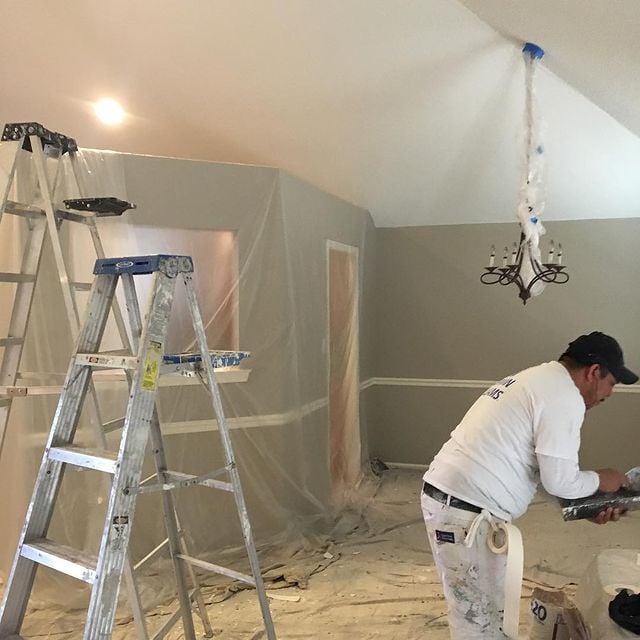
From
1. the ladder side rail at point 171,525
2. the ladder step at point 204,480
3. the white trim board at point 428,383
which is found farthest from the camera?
the white trim board at point 428,383

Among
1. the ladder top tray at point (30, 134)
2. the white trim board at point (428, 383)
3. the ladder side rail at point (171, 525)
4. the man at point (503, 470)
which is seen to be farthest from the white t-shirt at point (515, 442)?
the white trim board at point (428, 383)

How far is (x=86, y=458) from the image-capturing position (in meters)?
1.47

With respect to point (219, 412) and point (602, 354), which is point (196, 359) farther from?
point (602, 354)

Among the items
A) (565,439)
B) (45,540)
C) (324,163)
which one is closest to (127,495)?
(45,540)

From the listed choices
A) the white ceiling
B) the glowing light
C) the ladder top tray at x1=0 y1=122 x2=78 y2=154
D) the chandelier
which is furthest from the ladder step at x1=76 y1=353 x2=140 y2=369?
the glowing light

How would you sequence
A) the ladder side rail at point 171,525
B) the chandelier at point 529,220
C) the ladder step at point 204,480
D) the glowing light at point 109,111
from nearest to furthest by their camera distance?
1. the ladder step at point 204,480
2. the ladder side rail at point 171,525
3. the chandelier at point 529,220
4. the glowing light at point 109,111

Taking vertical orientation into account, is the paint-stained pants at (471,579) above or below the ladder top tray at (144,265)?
below

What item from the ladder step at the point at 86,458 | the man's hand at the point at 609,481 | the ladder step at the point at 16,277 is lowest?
the man's hand at the point at 609,481

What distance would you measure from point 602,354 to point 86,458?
1.44 m

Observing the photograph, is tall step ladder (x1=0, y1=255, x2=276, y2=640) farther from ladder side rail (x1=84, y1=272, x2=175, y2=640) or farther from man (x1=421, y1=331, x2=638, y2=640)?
man (x1=421, y1=331, x2=638, y2=640)

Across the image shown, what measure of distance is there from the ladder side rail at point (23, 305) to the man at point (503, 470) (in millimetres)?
1332

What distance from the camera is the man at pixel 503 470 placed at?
70.4 inches

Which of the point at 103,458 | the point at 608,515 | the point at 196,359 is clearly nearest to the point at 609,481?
the point at 608,515

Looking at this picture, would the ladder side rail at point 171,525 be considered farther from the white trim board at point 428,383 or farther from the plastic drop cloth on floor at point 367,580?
the white trim board at point 428,383
